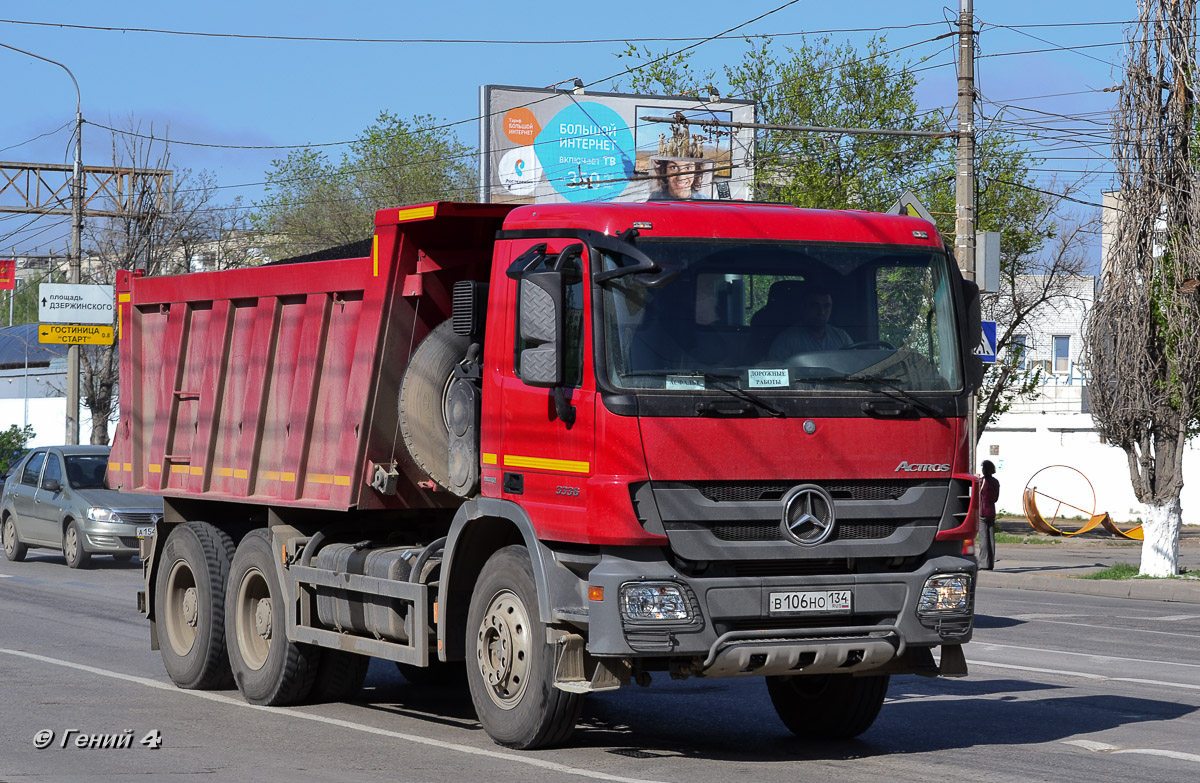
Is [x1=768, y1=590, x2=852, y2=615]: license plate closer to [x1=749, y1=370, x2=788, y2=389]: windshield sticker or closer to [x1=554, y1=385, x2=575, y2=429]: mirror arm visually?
[x1=749, y1=370, x2=788, y2=389]: windshield sticker

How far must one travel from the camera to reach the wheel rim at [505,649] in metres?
8.00

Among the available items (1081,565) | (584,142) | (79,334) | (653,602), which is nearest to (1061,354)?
(584,142)

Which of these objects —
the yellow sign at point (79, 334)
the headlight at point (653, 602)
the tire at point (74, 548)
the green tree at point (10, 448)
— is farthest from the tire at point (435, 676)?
the green tree at point (10, 448)

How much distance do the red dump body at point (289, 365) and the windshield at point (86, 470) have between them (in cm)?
1094

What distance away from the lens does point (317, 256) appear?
1087cm

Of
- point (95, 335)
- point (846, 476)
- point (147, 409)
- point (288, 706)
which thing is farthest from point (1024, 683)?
point (95, 335)

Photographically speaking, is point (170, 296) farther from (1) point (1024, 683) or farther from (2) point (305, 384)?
(1) point (1024, 683)

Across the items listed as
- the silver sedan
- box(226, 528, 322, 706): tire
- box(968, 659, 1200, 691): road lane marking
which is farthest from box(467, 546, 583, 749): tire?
the silver sedan

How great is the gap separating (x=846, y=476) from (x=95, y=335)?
117ft

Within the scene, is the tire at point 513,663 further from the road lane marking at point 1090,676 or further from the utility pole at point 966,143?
the utility pole at point 966,143

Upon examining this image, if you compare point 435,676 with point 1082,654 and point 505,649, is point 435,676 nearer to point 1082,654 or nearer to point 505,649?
point 505,649

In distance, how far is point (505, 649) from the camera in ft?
26.6

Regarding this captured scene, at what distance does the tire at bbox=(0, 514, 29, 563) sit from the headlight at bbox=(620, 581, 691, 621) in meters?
19.3

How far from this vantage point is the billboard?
38812mm
